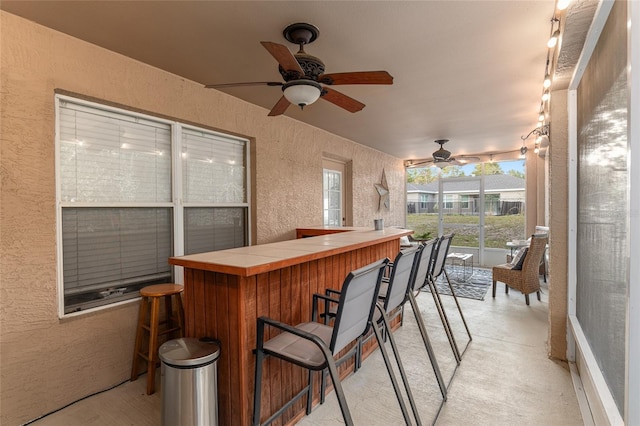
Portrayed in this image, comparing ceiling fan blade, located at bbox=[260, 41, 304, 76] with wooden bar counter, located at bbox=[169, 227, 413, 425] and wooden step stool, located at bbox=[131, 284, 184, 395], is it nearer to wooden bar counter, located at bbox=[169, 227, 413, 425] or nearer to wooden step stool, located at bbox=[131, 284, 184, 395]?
wooden bar counter, located at bbox=[169, 227, 413, 425]

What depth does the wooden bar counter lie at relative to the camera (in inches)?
64.7

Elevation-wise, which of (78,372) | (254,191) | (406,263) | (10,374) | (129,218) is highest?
(254,191)

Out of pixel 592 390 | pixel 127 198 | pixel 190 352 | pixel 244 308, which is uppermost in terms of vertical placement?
pixel 127 198

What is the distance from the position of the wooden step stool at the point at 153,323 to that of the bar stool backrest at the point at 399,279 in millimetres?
1736

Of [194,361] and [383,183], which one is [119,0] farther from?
[383,183]

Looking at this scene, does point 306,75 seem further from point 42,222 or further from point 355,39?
point 42,222

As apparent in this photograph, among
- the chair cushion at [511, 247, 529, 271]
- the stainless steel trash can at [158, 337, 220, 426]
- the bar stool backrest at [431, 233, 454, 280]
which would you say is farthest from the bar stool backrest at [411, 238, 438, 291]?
the chair cushion at [511, 247, 529, 271]

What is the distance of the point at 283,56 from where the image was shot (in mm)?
1773

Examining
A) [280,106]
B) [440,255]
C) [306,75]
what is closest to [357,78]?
A: [306,75]

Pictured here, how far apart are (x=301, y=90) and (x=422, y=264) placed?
160 cm

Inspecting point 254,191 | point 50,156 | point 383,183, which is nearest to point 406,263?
point 254,191

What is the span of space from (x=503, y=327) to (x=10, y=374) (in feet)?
14.3

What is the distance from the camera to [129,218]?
2.66 m

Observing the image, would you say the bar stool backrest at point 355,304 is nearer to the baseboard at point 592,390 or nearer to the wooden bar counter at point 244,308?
the wooden bar counter at point 244,308
